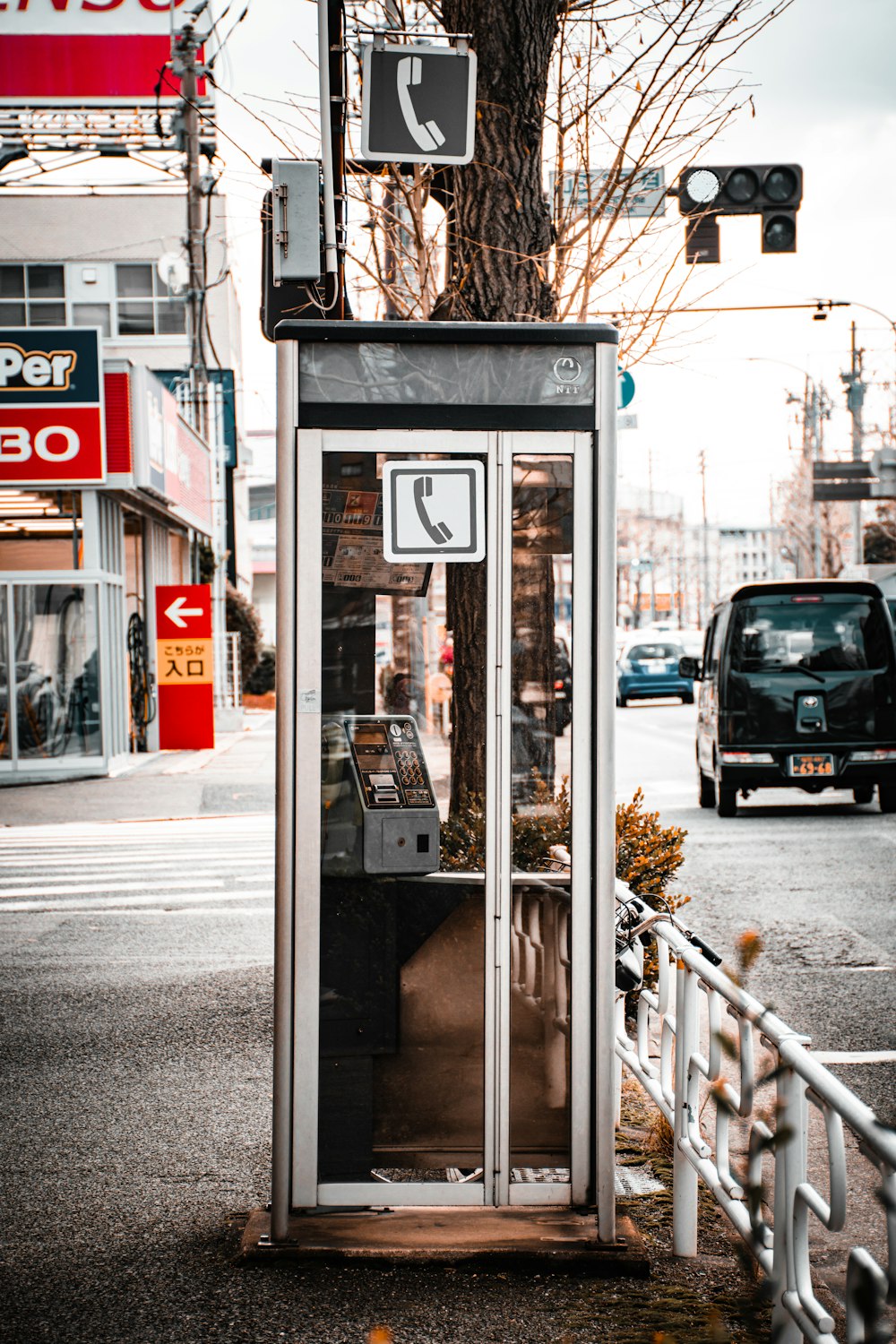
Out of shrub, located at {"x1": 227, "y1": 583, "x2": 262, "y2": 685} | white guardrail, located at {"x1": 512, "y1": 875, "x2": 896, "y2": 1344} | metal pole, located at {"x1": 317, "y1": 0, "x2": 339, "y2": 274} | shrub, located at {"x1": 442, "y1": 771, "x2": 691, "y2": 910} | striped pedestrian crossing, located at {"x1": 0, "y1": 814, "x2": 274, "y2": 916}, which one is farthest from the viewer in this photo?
shrub, located at {"x1": 227, "y1": 583, "x2": 262, "y2": 685}

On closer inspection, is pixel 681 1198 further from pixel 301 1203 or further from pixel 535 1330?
pixel 301 1203

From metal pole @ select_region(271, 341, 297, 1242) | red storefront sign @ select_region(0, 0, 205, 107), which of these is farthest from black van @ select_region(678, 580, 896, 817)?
red storefront sign @ select_region(0, 0, 205, 107)

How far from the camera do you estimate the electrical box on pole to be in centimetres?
507

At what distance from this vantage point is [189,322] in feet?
77.7

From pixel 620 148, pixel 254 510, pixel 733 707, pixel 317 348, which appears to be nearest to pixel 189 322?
pixel 733 707

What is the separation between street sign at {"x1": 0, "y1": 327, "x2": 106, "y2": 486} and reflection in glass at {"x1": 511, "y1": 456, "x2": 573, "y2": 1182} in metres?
15.7

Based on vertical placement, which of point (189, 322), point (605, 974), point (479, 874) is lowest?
point (605, 974)

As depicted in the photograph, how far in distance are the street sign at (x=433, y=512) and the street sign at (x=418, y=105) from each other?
2.62 metres

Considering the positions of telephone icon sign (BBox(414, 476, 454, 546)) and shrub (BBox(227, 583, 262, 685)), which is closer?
telephone icon sign (BBox(414, 476, 454, 546))

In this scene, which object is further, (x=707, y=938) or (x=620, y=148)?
(x=707, y=938)

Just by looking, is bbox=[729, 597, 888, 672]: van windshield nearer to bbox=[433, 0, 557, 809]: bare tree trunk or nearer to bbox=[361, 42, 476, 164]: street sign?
bbox=[433, 0, 557, 809]: bare tree trunk

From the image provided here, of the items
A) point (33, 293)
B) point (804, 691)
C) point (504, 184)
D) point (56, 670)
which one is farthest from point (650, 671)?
point (504, 184)

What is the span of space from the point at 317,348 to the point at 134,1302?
2.67 metres

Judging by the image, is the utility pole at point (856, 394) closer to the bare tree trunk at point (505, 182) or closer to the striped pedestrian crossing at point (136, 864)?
the striped pedestrian crossing at point (136, 864)
